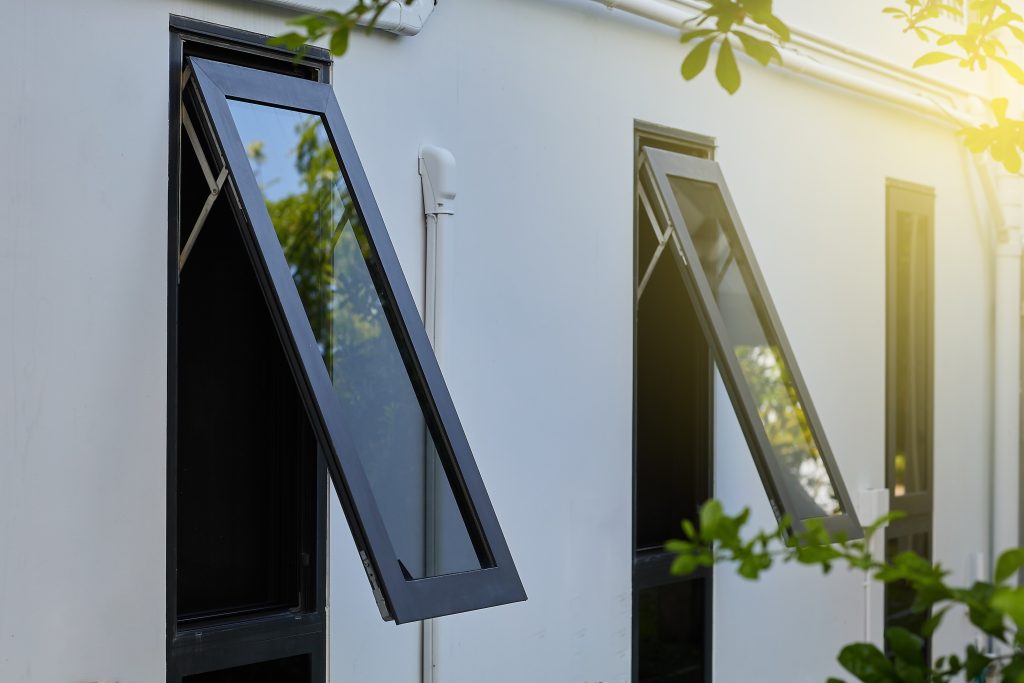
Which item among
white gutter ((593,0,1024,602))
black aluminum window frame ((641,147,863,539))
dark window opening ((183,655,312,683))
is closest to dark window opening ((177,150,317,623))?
dark window opening ((183,655,312,683))

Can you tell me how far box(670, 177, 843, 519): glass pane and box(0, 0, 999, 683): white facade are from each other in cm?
27

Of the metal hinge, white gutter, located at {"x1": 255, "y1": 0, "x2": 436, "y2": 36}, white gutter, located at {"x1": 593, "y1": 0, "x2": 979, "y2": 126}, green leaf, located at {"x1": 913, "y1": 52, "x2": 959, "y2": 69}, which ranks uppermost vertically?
white gutter, located at {"x1": 593, "y1": 0, "x2": 979, "y2": 126}

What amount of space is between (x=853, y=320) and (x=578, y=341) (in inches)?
74.5

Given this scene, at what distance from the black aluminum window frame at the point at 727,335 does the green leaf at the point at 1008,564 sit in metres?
2.79

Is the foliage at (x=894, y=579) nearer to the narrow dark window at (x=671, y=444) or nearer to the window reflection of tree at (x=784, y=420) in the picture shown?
the window reflection of tree at (x=784, y=420)

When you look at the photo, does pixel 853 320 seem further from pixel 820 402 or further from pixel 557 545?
pixel 557 545

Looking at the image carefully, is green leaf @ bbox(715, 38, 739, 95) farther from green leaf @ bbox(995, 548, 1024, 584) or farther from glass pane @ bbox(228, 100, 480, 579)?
glass pane @ bbox(228, 100, 480, 579)

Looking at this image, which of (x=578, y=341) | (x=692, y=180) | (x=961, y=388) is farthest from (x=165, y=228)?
(x=961, y=388)

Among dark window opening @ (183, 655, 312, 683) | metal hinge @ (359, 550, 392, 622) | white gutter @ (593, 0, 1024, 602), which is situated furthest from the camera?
white gutter @ (593, 0, 1024, 602)

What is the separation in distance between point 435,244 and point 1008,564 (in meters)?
2.67

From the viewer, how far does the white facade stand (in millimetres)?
2838

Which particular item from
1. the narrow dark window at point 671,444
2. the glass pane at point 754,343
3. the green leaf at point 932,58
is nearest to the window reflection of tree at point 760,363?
the glass pane at point 754,343

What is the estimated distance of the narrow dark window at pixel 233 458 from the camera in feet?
10.4

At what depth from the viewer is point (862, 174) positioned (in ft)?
18.4
